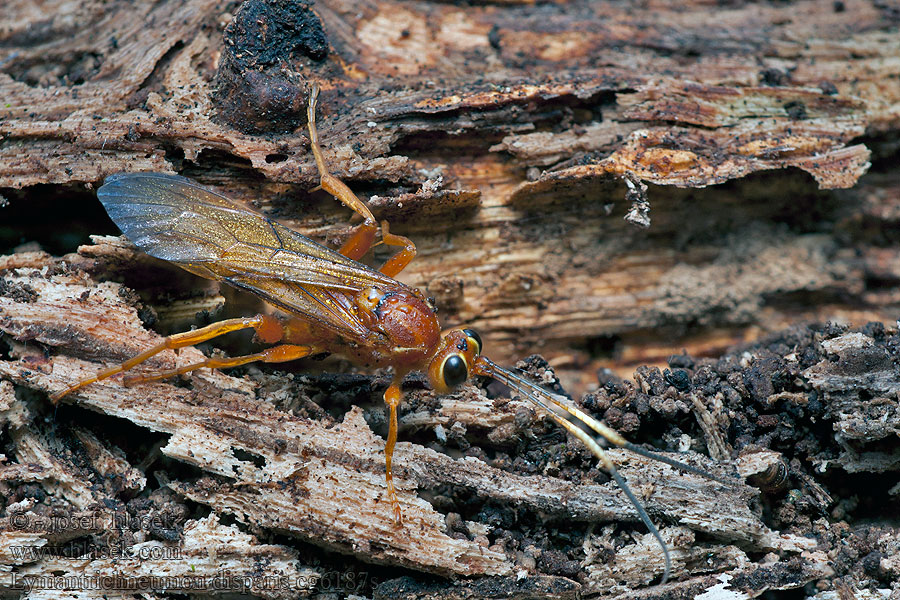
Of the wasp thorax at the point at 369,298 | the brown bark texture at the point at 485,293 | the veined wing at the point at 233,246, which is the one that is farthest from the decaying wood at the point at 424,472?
the wasp thorax at the point at 369,298

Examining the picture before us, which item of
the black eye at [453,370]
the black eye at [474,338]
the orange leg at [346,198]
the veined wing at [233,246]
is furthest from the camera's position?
the orange leg at [346,198]

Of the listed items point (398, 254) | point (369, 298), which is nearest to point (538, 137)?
point (398, 254)

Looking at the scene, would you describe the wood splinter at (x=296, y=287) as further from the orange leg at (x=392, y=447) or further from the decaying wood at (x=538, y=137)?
the decaying wood at (x=538, y=137)

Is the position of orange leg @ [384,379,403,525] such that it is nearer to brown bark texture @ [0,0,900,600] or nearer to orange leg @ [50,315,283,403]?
brown bark texture @ [0,0,900,600]

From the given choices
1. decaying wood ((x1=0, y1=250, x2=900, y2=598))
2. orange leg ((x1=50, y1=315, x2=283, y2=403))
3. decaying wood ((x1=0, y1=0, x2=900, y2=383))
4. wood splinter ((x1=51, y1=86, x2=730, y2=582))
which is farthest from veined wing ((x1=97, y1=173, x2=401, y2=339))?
decaying wood ((x1=0, y1=250, x2=900, y2=598))

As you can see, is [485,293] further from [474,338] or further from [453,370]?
[453,370]

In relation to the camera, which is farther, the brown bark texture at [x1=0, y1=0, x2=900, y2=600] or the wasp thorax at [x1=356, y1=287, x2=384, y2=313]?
the wasp thorax at [x1=356, y1=287, x2=384, y2=313]

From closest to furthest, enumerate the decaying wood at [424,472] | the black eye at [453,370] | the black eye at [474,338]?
the decaying wood at [424,472] → the black eye at [453,370] → the black eye at [474,338]

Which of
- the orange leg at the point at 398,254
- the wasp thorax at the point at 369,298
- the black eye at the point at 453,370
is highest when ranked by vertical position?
the orange leg at the point at 398,254
